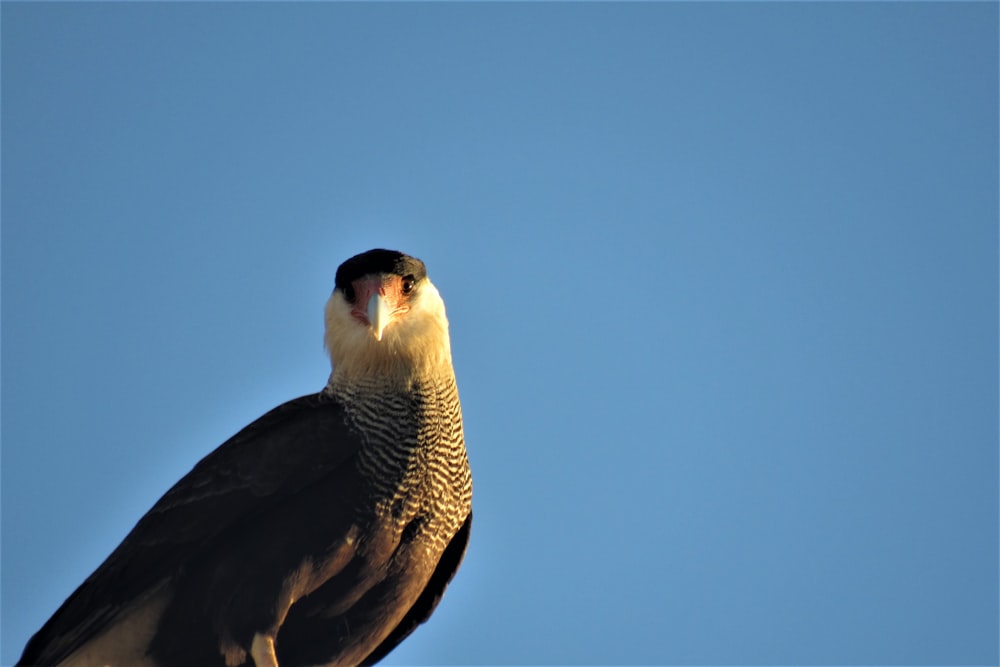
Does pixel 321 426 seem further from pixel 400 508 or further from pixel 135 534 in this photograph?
pixel 135 534

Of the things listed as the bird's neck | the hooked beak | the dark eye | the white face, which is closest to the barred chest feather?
the bird's neck

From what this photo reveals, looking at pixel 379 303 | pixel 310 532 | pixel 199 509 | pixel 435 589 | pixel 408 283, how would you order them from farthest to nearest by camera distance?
pixel 435 589 < pixel 408 283 < pixel 379 303 < pixel 199 509 < pixel 310 532

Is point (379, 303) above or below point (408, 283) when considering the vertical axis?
below

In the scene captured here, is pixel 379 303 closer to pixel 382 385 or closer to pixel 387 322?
pixel 387 322

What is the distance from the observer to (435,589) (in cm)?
880

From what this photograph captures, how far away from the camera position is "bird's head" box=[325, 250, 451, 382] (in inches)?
335

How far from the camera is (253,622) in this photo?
7980mm

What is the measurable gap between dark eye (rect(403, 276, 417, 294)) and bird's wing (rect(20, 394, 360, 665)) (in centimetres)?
86

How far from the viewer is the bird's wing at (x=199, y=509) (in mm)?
8102

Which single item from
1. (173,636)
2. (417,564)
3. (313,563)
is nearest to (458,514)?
(417,564)

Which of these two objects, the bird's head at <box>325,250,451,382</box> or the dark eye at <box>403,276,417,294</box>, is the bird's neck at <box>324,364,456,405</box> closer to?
the bird's head at <box>325,250,451,382</box>

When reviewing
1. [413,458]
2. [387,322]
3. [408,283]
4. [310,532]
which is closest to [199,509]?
[310,532]

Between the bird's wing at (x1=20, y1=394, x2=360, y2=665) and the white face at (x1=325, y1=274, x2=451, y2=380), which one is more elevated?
the white face at (x1=325, y1=274, x2=451, y2=380)

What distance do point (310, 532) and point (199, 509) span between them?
2.30 feet
